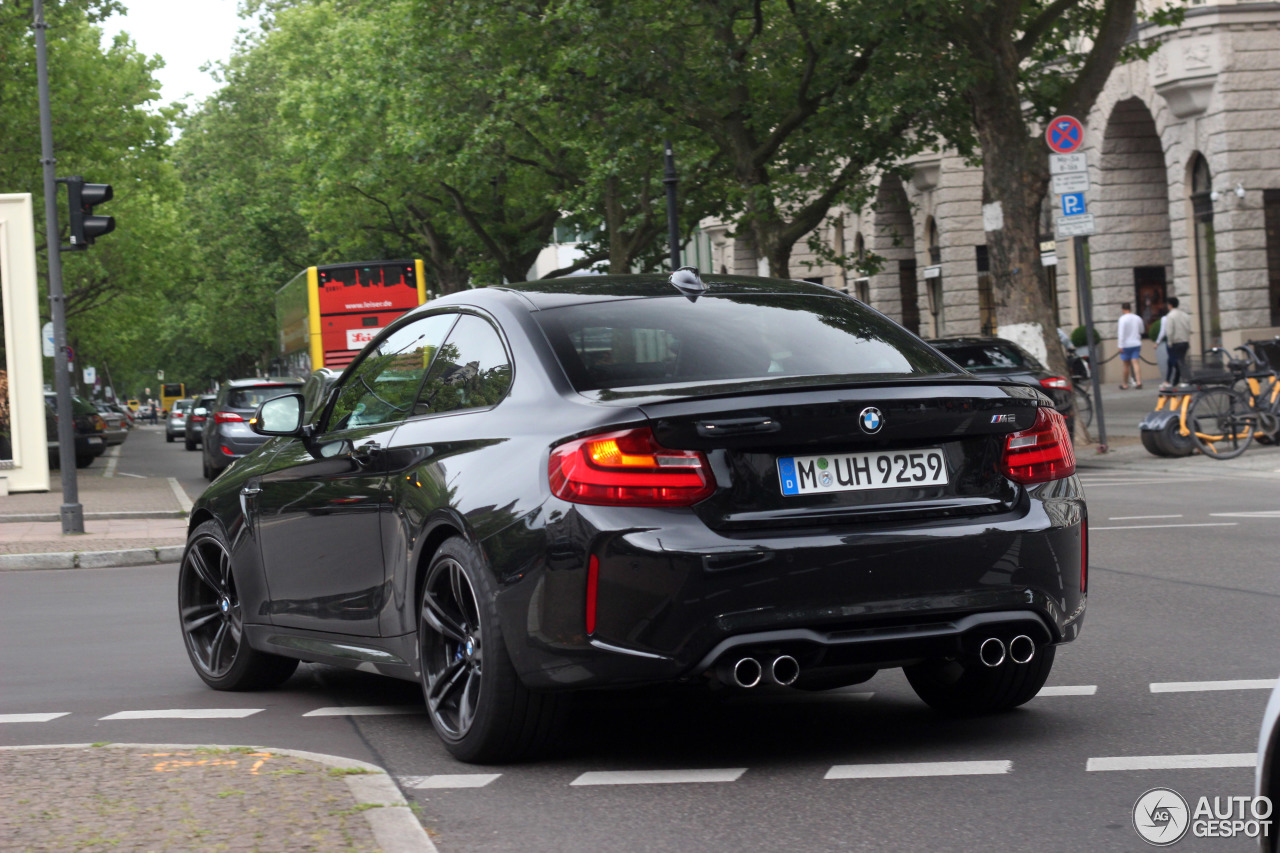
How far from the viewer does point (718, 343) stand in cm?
566

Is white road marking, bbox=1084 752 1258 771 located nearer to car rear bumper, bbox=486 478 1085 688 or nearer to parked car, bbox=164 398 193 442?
car rear bumper, bbox=486 478 1085 688

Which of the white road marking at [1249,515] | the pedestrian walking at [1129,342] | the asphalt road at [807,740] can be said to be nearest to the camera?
the asphalt road at [807,740]

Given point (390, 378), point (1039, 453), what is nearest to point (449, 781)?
point (390, 378)

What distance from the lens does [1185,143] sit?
33.4 metres

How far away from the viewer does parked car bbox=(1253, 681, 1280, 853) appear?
301 cm

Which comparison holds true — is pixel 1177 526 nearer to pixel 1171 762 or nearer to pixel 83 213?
pixel 1171 762

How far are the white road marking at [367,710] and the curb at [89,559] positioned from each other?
8588 mm

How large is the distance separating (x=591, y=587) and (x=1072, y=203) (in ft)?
55.4

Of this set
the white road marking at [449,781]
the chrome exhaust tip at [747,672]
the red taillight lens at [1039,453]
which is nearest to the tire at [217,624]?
the white road marking at [449,781]

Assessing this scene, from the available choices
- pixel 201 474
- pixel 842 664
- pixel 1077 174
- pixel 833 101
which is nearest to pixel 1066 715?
pixel 842 664

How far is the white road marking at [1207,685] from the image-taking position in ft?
20.8

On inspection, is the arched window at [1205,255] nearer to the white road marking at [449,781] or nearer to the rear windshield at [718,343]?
the rear windshield at [718,343]

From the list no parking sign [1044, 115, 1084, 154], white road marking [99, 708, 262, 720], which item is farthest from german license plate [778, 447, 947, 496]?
no parking sign [1044, 115, 1084, 154]

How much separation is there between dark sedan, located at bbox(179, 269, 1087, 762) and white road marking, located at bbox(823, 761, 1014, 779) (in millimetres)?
294
